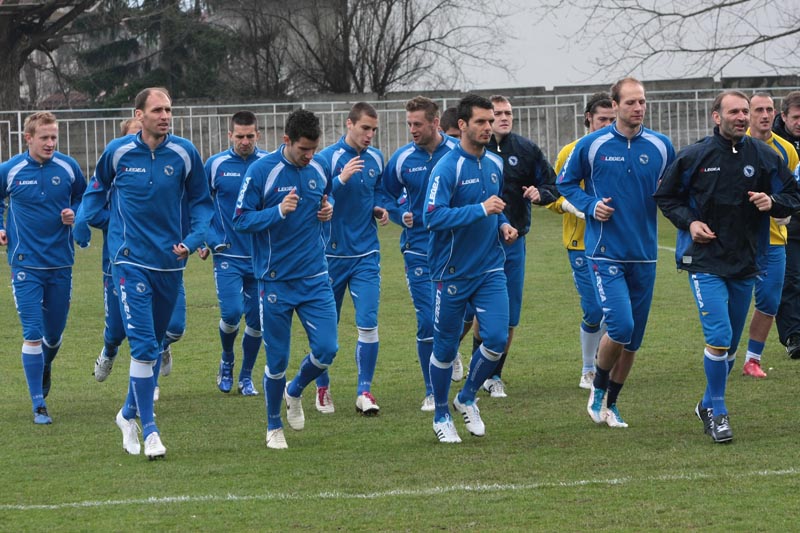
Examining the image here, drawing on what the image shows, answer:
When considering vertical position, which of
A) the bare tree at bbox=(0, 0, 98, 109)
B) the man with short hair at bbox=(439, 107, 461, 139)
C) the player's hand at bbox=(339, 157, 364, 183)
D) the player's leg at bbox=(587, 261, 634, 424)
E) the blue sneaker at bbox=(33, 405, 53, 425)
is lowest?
the blue sneaker at bbox=(33, 405, 53, 425)

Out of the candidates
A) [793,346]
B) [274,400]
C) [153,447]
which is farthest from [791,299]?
[153,447]

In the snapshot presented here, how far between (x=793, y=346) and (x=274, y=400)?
5414mm

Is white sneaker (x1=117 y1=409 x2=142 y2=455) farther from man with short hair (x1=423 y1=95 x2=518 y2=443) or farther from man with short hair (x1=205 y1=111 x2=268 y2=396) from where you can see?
man with short hair (x1=205 y1=111 x2=268 y2=396)

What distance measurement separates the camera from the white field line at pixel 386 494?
23.4 feet

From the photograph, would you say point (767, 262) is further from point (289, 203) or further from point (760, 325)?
point (289, 203)

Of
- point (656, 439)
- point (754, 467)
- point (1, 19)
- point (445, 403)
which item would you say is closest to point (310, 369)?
point (445, 403)

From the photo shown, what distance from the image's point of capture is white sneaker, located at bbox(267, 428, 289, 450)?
28.4 ft

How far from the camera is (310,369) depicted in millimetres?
8930

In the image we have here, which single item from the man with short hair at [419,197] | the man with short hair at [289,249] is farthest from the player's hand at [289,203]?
the man with short hair at [419,197]

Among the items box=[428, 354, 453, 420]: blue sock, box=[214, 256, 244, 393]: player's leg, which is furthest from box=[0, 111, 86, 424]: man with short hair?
box=[428, 354, 453, 420]: blue sock

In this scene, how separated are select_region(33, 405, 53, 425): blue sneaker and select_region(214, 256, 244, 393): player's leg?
5.58 ft

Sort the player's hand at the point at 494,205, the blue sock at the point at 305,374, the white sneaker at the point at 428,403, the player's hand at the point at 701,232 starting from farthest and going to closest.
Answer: the white sneaker at the point at 428,403 < the blue sock at the point at 305,374 < the player's hand at the point at 701,232 < the player's hand at the point at 494,205

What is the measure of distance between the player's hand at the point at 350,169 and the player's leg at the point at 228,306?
1.80 m

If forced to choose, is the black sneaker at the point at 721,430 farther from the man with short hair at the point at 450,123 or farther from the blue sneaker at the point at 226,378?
the blue sneaker at the point at 226,378
